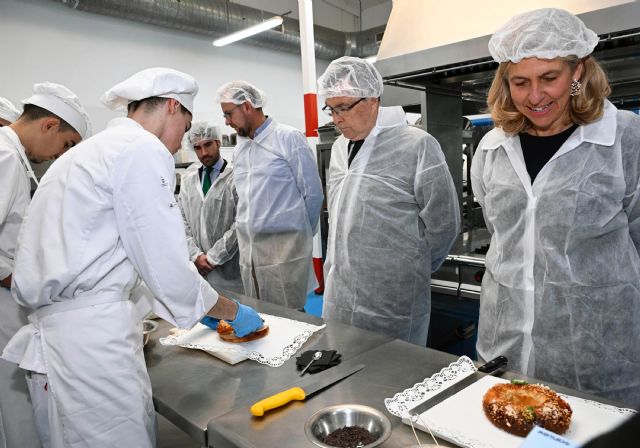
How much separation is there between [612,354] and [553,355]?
0.49 ft

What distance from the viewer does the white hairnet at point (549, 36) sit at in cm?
122

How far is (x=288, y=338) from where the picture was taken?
145 cm

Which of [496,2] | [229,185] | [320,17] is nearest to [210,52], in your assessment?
[320,17]

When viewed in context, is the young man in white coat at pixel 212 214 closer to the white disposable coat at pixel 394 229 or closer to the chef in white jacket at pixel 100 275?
the white disposable coat at pixel 394 229

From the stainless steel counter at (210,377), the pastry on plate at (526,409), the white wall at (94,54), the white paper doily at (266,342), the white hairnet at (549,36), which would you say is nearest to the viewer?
the pastry on plate at (526,409)

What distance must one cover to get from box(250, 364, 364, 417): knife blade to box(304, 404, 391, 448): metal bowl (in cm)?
8

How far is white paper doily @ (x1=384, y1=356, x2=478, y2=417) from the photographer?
985mm

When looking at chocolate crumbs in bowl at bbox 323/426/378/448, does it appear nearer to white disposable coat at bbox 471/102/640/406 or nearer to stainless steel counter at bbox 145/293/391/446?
stainless steel counter at bbox 145/293/391/446

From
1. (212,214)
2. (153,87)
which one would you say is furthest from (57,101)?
(212,214)

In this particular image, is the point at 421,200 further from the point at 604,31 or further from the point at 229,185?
the point at 229,185

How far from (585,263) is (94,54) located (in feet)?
17.6

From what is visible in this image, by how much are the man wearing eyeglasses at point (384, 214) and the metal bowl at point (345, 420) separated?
36.2 inches

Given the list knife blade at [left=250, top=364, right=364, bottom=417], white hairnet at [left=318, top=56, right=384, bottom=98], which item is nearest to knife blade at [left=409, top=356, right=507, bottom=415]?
knife blade at [left=250, top=364, right=364, bottom=417]

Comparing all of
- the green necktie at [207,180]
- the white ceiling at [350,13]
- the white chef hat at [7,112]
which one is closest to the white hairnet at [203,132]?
the green necktie at [207,180]
